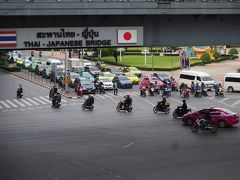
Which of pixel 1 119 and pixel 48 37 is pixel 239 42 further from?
pixel 1 119

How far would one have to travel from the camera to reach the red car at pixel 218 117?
104 ft

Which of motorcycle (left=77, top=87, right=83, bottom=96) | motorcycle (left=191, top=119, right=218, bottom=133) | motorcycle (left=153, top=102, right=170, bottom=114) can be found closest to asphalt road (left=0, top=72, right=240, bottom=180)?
motorcycle (left=191, top=119, right=218, bottom=133)

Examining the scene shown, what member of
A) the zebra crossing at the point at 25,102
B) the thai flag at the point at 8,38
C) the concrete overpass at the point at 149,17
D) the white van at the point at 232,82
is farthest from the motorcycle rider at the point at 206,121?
the white van at the point at 232,82

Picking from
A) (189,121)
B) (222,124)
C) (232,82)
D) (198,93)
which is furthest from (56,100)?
(232,82)

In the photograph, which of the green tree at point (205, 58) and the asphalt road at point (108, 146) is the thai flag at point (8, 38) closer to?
the asphalt road at point (108, 146)

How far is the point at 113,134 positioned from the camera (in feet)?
95.7

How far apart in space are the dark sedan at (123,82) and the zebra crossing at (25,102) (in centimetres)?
997

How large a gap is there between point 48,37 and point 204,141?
9527 mm

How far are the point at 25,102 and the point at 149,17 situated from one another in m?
20.0

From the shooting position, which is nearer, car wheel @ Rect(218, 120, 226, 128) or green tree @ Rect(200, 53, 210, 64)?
car wheel @ Rect(218, 120, 226, 128)

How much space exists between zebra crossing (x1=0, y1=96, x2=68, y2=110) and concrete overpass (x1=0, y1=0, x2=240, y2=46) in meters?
17.0

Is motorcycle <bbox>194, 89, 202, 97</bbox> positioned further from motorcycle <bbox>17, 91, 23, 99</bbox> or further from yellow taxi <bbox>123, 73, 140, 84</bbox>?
motorcycle <bbox>17, 91, 23, 99</bbox>

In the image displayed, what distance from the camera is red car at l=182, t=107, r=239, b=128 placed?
31625 millimetres

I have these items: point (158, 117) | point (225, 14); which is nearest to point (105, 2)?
point (225, 14)
